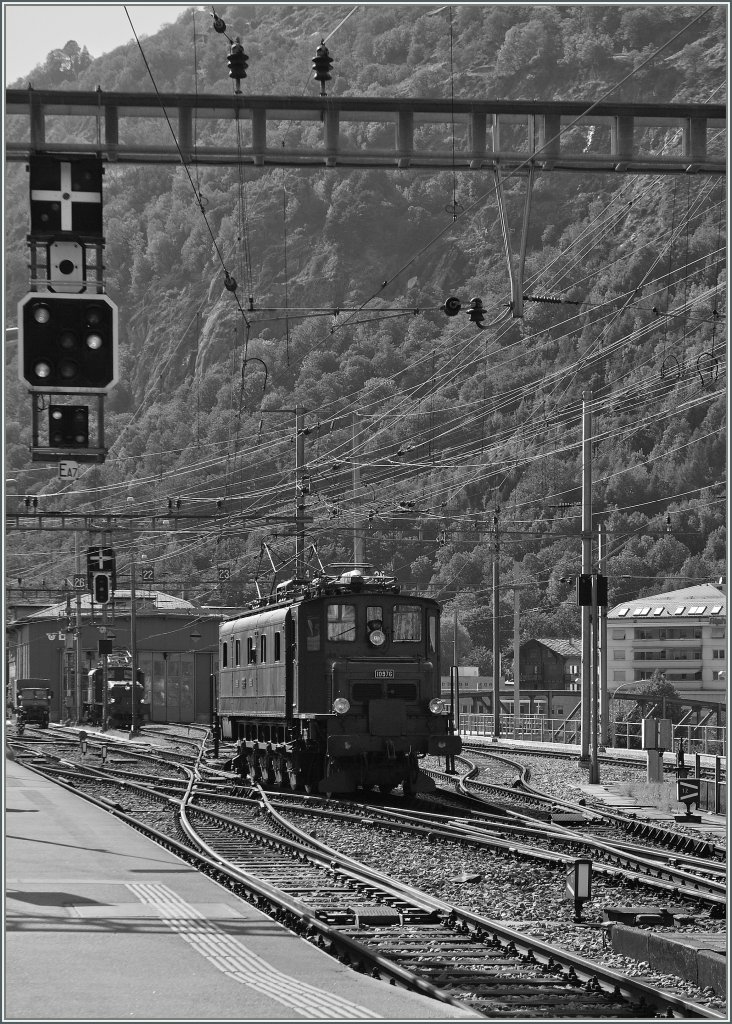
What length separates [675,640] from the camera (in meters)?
88.2

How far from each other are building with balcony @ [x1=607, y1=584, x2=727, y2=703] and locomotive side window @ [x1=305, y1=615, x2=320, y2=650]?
209 ft

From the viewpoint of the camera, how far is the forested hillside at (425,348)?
68875 millimetres

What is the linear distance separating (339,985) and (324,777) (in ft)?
52.8

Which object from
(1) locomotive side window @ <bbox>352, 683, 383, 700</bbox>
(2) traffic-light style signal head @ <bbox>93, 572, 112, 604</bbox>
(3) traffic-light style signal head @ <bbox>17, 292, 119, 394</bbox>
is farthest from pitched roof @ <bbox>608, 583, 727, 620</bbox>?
(3) traffic-light style signal head @ <bbox>17, 292, 119, 394</bbox>

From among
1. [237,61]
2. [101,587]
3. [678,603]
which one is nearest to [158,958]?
[237,61]

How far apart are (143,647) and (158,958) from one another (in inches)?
2675

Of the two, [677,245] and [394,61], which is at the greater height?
[394,61]

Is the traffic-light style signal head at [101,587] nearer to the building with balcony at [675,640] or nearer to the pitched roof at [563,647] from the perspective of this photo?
the building with balcony at [675,640]

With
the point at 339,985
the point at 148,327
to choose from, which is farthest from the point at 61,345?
the point at 148,327

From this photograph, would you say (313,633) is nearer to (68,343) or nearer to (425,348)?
(68,343)

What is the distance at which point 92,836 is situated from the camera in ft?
→ 60.7

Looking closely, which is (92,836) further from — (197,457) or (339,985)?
(197,457)

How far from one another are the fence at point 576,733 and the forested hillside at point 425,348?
5608 millimetres

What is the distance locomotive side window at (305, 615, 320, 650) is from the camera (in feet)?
78.2
